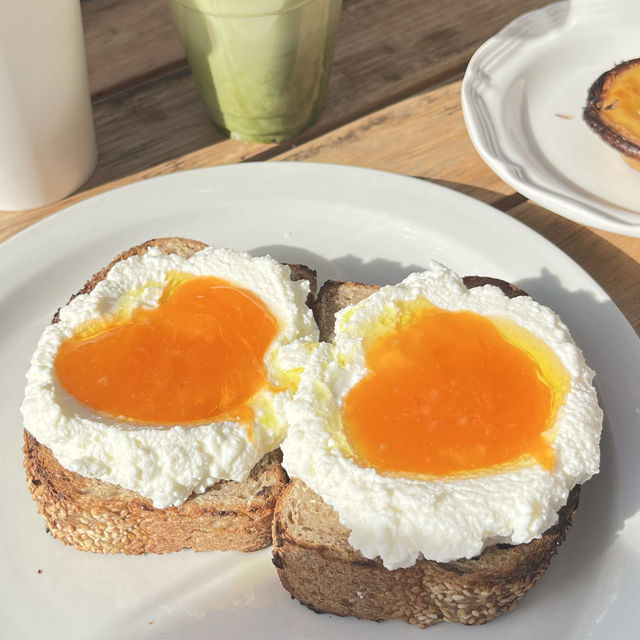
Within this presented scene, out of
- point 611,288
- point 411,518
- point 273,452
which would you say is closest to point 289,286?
point 273,452

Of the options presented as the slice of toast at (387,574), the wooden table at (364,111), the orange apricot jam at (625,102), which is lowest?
the slice of toast at (387,574)

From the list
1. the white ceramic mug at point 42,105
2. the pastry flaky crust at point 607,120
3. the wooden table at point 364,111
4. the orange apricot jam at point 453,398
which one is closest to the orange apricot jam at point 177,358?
the orange apricot jam at point 453,398

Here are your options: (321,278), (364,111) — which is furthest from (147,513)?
(364,111)

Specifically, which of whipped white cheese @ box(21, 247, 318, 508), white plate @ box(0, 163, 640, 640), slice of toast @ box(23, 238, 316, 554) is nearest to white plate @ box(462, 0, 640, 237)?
white plate @ box(0, 163, 640, 640)

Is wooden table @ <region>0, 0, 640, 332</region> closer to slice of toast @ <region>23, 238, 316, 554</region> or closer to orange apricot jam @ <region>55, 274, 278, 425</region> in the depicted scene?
orange apricot jam @ <region>55, 274, 278, 425</region>

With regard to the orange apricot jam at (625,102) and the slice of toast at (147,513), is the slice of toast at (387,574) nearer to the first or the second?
the slice of toast at (147,513)

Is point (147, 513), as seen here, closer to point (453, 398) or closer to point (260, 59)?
point (453, 398)

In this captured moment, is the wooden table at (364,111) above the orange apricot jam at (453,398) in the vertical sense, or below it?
below
